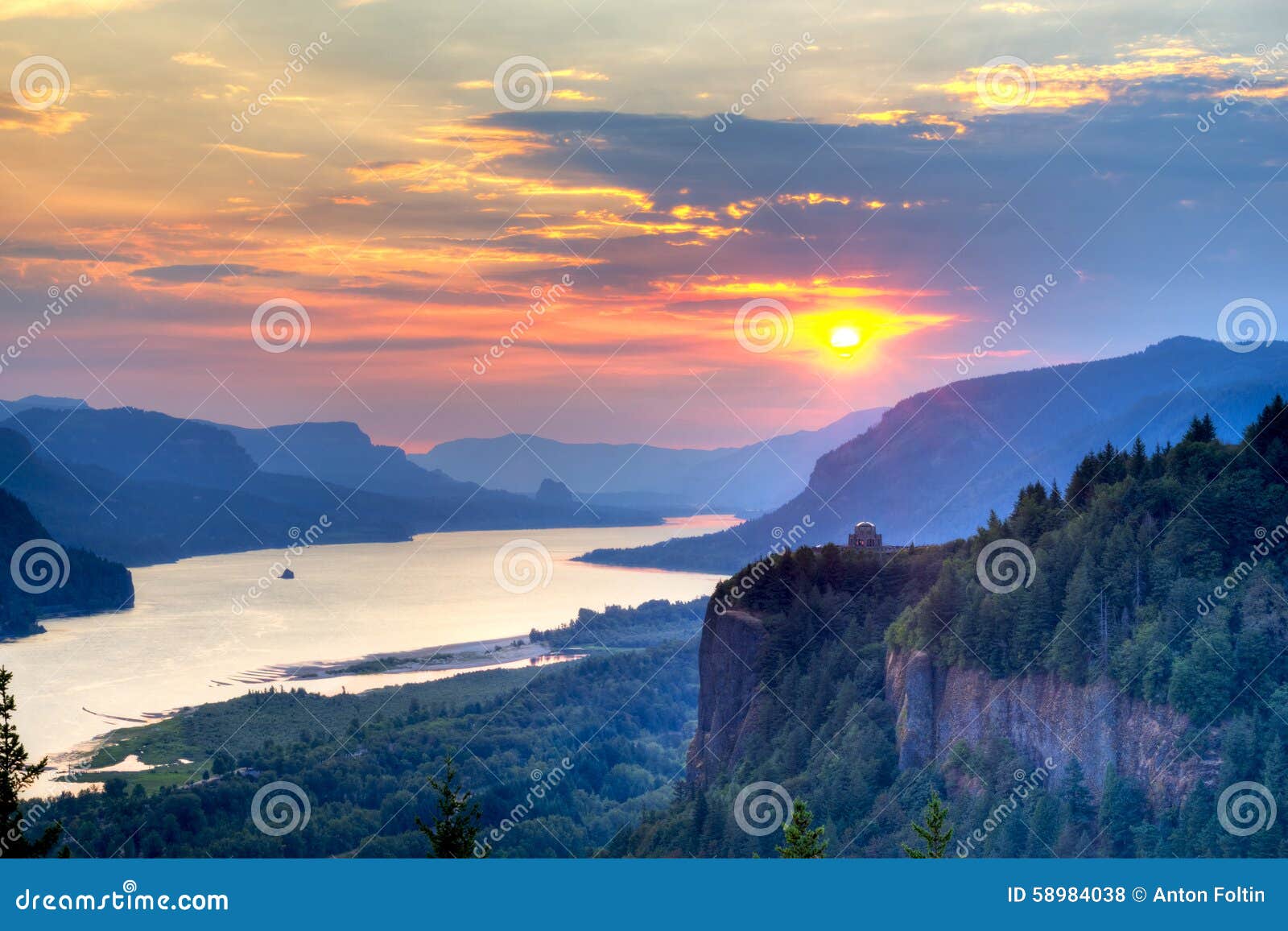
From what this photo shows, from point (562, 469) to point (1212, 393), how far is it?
96.2 m

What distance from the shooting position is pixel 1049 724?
39094 millimetres

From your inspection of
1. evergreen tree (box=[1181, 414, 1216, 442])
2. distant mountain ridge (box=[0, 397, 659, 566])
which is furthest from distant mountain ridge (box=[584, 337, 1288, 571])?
evergreen tree (box=[1181, 414, 1216, 442])

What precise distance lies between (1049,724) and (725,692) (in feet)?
63.0

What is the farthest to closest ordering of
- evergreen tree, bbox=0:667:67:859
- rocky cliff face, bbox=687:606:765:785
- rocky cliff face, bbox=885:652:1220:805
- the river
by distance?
the river < rocky cliff face, bbox=687:606:765:785 < rocky cliff face, bbox=885:652:1220:805 < evergreen tree, bbox=0:667:67:859

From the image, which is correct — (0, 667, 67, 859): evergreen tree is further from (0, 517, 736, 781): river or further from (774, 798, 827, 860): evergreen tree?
(0, 517, 736, 781): river

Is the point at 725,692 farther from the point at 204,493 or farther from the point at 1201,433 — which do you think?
the point at 204,493

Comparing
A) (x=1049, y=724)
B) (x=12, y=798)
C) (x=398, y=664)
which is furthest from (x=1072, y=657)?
(x=398, y=664)

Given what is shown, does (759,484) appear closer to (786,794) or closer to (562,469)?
(562,469)

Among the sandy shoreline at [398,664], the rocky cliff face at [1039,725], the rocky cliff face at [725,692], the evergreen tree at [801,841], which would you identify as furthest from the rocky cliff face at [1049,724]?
the sandy shoreline at [398,664]

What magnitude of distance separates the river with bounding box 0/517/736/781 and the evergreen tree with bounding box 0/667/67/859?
4584cm

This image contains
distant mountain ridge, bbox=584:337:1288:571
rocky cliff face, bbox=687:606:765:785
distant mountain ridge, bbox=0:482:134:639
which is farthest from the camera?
→ distant mountain ridge, bbox=584:337:1288:571

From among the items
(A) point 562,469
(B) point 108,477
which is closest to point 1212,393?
(A) point 562,469

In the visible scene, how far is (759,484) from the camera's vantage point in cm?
18138

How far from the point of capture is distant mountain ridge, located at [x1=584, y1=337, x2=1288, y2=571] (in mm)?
141625
